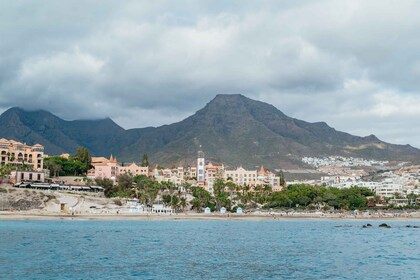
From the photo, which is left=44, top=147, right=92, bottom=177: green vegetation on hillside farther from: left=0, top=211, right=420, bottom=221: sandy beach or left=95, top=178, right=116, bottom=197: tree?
left=0, top=211, right=420, bottom=221: sandy beach

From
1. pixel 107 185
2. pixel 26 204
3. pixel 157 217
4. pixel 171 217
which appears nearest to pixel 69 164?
pixel 107 185

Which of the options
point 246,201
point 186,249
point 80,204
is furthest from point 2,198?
point 186,249

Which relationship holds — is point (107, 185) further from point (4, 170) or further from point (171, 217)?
point (171, 217)

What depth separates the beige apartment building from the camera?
15625 centimetres

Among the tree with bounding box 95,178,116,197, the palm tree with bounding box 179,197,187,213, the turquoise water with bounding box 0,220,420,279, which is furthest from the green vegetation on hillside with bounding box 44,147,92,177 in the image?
the turquoise water with bounding box 0,220,420,279

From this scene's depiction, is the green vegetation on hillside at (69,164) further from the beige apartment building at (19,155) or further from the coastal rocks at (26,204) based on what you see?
the coastal rocks at (26,204)

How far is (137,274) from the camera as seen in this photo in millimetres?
33375

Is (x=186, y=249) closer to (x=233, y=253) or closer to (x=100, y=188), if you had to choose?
(x=233, y=253)

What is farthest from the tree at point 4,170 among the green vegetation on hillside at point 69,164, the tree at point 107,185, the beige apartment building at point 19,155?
the tree at point 107,185

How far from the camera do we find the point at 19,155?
523 feet

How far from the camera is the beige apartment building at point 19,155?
15625cm

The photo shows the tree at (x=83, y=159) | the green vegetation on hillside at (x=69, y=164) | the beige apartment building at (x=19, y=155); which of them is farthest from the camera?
the tree at (x=83, y=159)

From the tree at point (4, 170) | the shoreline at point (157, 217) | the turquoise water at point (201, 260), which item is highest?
the tree at point (4, 170)

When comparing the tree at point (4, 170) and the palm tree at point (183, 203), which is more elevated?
the tree at point (4, 170)
